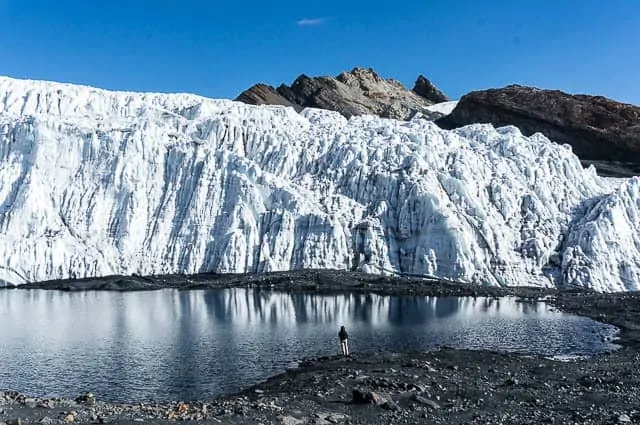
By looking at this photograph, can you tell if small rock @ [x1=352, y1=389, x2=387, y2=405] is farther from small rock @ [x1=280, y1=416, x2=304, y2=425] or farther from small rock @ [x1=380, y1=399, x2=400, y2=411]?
small rock @ [x1=280, y1=416, x2=304, y2=425]

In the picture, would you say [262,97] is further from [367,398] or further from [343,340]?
[367,398]

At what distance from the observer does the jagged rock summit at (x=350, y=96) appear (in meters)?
133

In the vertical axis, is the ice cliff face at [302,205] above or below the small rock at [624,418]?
above

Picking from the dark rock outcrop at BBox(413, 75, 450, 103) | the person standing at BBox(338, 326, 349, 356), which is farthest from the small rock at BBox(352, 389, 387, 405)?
the dark rock outcrop at BBox(413, 75, 450, 103)

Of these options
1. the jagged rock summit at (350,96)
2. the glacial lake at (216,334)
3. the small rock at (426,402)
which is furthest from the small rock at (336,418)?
the jagged rock summit at (350,96)

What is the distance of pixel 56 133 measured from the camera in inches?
2921

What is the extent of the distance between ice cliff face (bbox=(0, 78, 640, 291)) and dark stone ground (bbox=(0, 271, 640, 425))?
29891mm

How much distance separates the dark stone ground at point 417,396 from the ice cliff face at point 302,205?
98.1ft

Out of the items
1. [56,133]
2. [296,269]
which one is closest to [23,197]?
[56,133]

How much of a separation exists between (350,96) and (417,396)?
418 feet

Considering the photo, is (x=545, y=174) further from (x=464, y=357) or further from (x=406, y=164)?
(x=464, y=357)

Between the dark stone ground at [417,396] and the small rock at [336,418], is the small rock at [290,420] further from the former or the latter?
the small rock at [336,418]

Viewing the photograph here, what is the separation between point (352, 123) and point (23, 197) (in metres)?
41.0

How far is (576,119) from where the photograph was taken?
10312 centimetres
